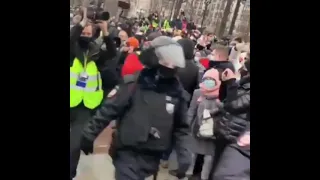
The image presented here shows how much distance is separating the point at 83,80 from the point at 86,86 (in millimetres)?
21

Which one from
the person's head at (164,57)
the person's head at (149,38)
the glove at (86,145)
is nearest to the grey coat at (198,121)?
the person's head at (164,57)

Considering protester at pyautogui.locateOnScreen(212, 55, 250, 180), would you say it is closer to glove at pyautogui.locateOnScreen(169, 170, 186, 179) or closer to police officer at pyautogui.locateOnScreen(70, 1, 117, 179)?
glove at pyautogui.locateOnScreen(169, 170, 186, 179)

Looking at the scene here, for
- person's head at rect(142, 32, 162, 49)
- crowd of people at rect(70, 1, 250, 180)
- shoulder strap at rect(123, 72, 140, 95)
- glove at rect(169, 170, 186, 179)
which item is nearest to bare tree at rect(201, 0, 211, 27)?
crowd of people at rect(70, 1, 250, 180)

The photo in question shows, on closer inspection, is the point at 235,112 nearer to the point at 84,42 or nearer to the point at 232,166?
the point at 232,166

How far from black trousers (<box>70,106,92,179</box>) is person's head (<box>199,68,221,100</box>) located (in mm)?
366

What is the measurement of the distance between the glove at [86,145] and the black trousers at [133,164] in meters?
0.08

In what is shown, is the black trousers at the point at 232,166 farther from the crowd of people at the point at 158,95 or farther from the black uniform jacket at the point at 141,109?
the black uniform jacket at the point at 141,109

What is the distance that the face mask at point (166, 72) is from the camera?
122cm
